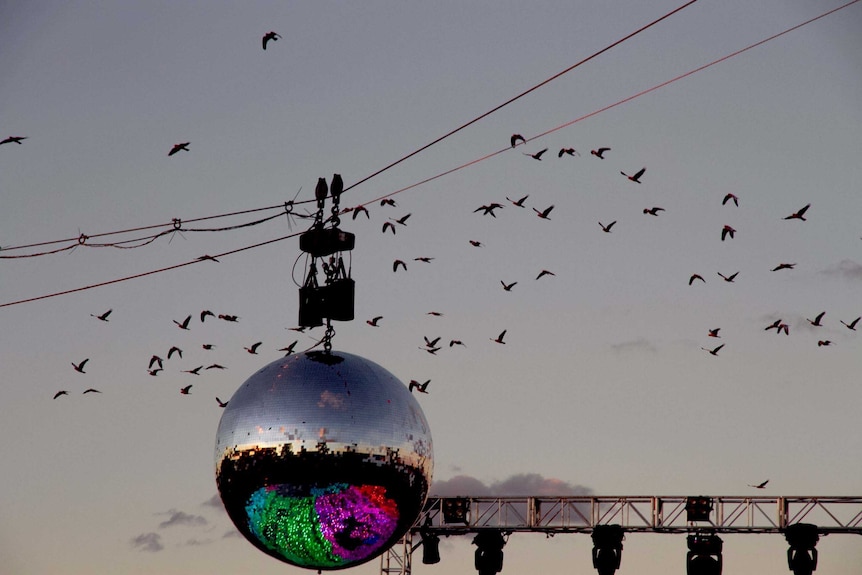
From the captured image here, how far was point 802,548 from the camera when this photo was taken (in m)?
43.2

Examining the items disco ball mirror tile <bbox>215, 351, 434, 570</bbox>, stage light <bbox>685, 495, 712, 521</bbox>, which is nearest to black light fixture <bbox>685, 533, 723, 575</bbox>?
Answer: stage light <bbox>685, 495, 712, 521</bbox>

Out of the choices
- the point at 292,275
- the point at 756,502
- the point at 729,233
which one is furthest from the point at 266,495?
the point at 756,502

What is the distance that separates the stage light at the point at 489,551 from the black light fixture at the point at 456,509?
38.7 inches

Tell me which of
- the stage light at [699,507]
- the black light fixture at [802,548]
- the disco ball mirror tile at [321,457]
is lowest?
the disco ball mirror tile at [321,457]

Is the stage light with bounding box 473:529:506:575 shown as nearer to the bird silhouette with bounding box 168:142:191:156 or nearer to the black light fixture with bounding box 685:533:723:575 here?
the black light fixture with bounding box 685:533:723:575

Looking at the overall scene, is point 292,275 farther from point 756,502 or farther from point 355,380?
point 756,502

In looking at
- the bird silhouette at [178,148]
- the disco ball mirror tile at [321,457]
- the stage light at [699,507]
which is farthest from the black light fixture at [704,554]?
the disco ball mirror tile at [321,457]

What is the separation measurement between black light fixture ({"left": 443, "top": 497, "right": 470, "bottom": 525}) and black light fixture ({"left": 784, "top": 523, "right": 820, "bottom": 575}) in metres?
10.7

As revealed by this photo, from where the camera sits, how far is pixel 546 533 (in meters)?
50.1

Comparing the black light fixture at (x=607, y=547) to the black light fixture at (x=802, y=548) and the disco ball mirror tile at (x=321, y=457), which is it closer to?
the black light fixture at (x=802, y=548)

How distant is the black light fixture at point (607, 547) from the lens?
44.8 m

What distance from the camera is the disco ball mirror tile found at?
9.84m

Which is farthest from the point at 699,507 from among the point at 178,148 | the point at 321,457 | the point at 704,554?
the point at 321,457

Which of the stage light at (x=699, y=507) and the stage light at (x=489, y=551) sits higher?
the stage light at (x=699, y=507)
